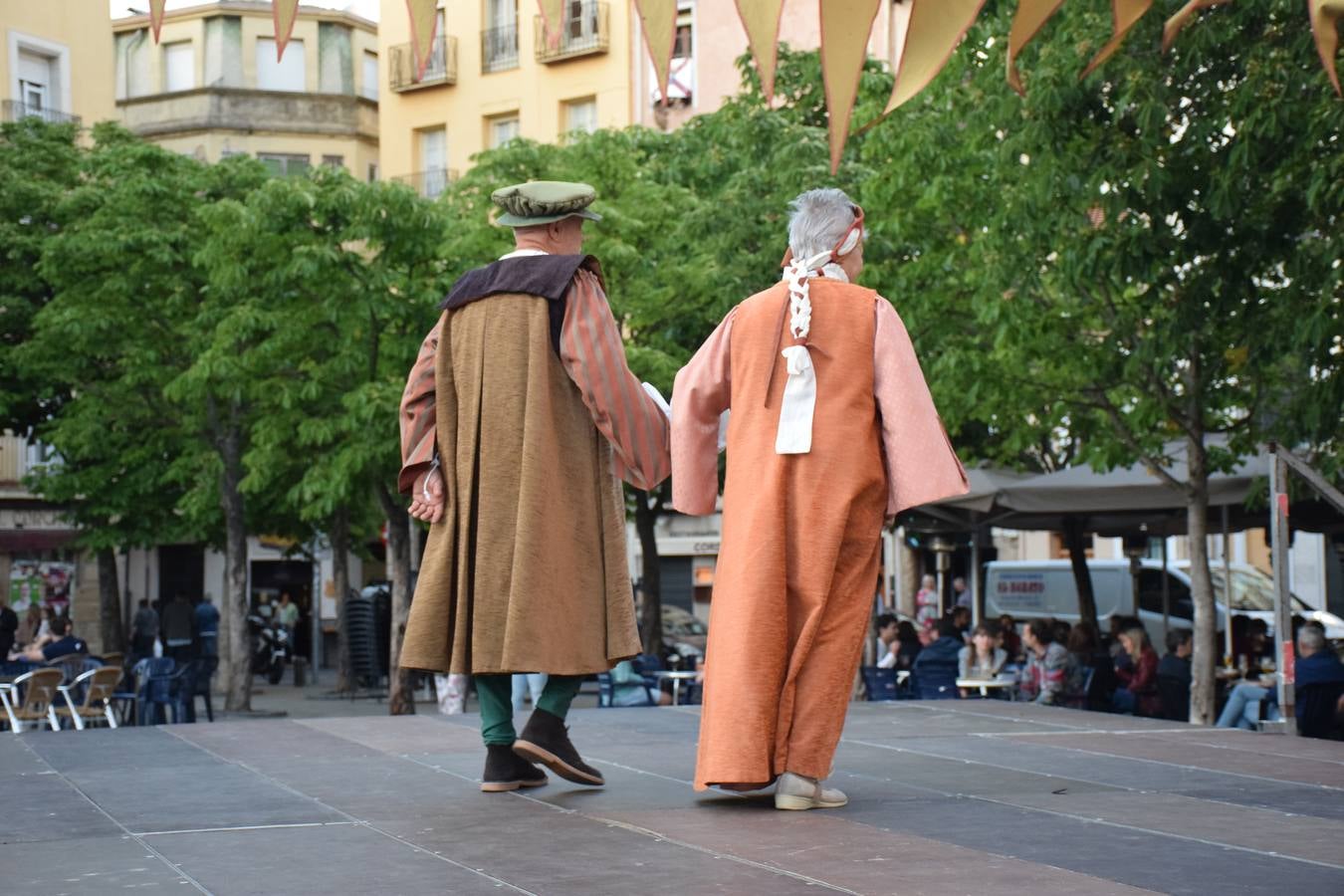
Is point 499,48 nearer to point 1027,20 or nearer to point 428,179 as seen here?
point 428,179

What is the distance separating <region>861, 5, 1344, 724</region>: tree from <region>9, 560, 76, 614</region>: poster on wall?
Answer: 1134 inches

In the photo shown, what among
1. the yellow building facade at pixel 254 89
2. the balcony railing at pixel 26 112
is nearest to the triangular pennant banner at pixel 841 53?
the balcony railing at pixel 26 112

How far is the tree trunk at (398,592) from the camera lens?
22.0 meters

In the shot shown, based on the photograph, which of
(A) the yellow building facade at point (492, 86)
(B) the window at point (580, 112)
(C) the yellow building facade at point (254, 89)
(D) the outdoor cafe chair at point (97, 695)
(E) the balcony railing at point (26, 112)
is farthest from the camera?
(C) the yellow building facade at point (254, 89)

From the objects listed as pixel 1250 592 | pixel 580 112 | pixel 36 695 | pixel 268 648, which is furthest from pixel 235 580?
pixel 580 112

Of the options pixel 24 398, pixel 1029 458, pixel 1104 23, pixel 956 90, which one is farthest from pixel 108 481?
pixel 1104 23

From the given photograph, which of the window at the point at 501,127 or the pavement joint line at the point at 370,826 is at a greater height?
the window at the point at 501,127

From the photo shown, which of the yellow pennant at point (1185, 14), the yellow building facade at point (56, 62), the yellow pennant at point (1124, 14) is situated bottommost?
the yellow pennant at point (1124, 14)

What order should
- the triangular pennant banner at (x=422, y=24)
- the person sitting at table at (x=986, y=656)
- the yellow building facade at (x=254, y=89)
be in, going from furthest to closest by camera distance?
the yellow building facade at (x=254, y=89)
the person sitting at table at (x=986, y=656)
the triangular pennant banner at (x=422, y=24)

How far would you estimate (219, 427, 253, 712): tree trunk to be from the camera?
26.6 m

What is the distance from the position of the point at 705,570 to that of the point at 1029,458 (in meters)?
25.7

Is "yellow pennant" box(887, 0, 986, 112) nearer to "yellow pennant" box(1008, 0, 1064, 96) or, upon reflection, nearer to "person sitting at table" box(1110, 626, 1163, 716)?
"yellow pennant" box(1008, 0, 1064, 96)

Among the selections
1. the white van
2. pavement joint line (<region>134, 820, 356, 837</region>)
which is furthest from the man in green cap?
the white van

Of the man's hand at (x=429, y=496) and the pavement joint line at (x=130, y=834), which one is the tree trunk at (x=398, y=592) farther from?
the man's hand at (x=429, y=496)
